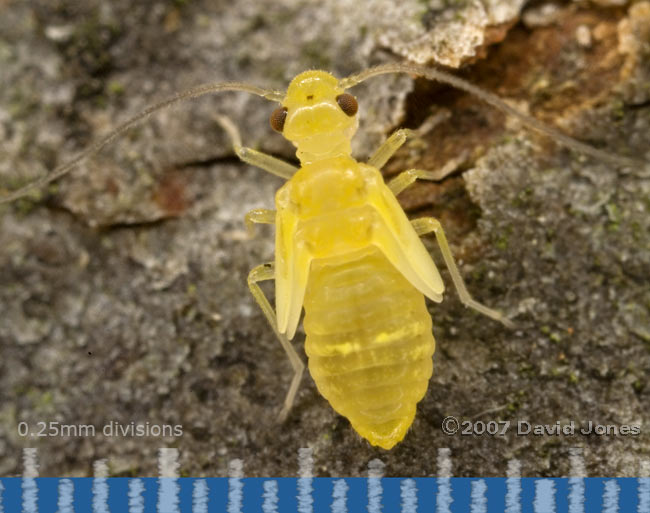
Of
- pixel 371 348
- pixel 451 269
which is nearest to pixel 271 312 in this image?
pixel 371 348

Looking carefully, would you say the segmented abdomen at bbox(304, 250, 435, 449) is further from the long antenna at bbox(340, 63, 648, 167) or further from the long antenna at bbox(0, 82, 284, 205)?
the long antenna at bbox(0, 82, 284, 205)

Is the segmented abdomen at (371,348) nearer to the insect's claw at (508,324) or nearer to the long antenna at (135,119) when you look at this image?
the insect's claw at (508,324)

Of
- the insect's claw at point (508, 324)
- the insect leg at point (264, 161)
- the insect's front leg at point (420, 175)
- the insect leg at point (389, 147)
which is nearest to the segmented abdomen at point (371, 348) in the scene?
the insect's claw at point (508, 324)

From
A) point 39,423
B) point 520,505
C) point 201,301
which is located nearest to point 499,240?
point 520,505

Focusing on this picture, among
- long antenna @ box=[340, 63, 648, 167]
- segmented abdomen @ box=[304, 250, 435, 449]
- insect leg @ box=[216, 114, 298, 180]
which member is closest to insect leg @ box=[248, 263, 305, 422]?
segmented abdomen @ box=[304, 250, 435, 449]

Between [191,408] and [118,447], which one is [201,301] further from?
[118,447]

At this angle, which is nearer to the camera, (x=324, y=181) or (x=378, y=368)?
(x=378, y=368)

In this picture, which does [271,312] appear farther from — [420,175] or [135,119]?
[135,119]
